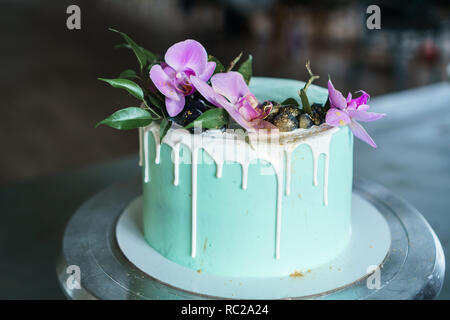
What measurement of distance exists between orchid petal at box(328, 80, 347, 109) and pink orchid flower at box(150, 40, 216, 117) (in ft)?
0.56

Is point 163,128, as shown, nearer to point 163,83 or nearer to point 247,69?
point 163,83

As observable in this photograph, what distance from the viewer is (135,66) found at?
4.49m

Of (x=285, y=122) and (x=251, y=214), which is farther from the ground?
(x=285, y=122)

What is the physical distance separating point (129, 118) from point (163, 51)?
4259 mm

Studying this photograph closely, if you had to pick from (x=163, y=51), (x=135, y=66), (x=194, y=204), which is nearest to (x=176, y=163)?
(x=194, y=204)

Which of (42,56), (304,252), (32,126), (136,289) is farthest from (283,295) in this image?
(42,56)

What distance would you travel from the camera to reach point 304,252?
0.95 m

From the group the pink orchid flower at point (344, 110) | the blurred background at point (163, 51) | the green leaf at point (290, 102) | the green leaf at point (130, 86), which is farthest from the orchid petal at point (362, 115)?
the blurred background at point (163, 51)

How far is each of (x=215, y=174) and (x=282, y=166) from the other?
0.34 ft

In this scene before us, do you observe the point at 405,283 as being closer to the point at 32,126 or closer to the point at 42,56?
Answer: the point at 32,126

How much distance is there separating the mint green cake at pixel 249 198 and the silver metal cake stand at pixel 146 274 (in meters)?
0.09

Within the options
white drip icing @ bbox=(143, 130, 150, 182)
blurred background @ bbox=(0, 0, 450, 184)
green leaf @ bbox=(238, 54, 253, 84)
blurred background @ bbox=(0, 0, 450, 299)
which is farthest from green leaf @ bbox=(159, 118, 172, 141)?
blurred background @ bbox=(0, 0, 450, 184)

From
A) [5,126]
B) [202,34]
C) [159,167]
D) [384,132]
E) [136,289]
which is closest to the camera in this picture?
[136,289]

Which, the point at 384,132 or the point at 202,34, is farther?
the point at 202,34
